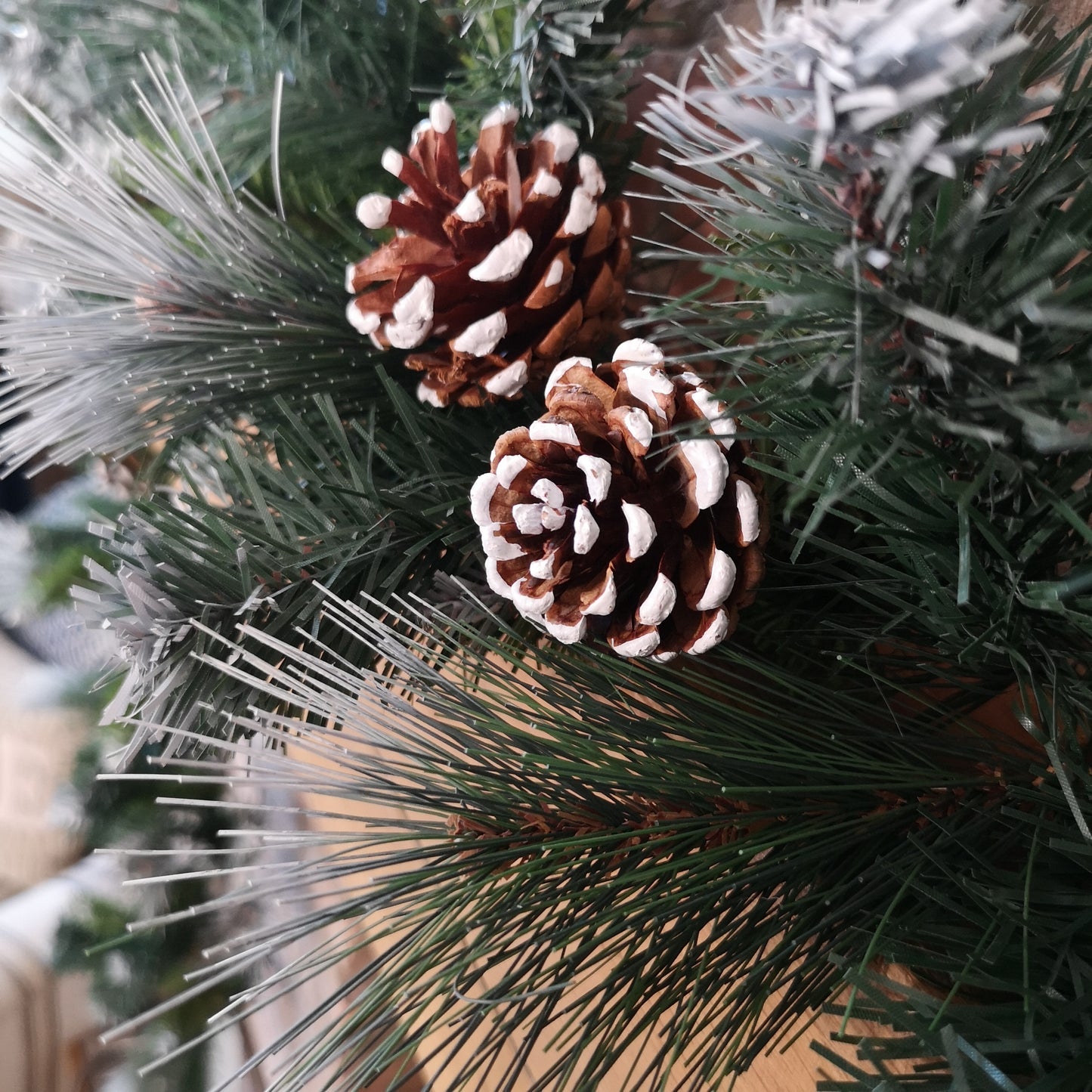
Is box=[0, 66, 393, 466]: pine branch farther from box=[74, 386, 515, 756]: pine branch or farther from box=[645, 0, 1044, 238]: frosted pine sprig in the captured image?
box=[645, 0, 1044, 238]: frosted pine sprig

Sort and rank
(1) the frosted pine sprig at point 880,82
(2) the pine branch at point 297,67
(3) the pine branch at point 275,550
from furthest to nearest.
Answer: (2) the pine branch at point 297,67 < (3) the pine branch at point 275,550 < (1) the frosted pine sprig at point 880,82

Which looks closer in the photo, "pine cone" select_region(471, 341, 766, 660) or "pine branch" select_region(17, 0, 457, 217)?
"pine cone" select_region(471, 341, 766, 660)

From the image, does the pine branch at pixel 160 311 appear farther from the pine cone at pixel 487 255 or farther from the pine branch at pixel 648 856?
the pine branch at pixel 648 856

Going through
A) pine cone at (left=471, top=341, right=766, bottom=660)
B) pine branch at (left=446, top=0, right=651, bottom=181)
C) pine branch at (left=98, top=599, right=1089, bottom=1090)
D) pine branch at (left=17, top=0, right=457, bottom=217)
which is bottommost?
pine branch at (left=98, top=599, right=1089, bottom=1090)

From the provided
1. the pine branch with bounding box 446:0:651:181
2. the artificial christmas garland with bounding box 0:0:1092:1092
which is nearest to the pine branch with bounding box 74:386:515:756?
the artificial christmas garland with bounding box 0:0:1092:1092

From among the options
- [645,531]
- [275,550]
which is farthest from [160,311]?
[645,531]

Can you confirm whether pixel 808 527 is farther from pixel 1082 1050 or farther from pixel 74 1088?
pixel 74 1088

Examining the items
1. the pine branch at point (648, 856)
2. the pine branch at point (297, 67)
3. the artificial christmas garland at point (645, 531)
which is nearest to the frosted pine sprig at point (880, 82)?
the artificial christmas garland at point (645, 531)

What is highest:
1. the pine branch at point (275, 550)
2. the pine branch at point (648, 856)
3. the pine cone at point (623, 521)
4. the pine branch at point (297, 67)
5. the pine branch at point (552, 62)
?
the pine branch at point (297, 67)
